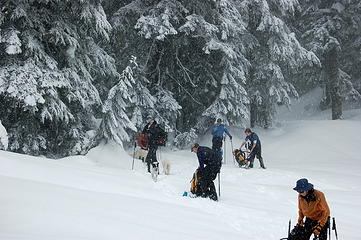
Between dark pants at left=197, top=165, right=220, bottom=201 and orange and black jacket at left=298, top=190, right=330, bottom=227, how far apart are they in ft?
12.7

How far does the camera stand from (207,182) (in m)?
10.4

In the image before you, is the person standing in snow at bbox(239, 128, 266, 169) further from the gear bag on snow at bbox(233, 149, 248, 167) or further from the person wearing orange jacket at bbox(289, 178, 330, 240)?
the person wearing orange jacket at bbox(289, 178, 330, 240)

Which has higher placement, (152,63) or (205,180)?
(152,63)

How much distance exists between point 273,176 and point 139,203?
7468mm

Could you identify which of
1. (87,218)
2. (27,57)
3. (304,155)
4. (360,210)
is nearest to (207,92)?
(304,155)

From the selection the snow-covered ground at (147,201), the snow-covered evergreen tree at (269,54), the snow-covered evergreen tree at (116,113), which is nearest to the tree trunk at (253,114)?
the snow-covered evergreen tree at (269,54)

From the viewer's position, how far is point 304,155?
19297 millimetres

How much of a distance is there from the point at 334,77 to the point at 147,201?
19864 mm

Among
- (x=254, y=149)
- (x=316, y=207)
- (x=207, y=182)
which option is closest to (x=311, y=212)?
(x=316, y=207)

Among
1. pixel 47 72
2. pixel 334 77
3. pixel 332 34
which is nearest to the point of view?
pixel 47 72

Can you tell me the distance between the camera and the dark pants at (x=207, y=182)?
1038 cm

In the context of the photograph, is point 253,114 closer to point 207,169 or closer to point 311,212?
point 207,169

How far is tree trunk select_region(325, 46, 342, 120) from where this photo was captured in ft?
80.9

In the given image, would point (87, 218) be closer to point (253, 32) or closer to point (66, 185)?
point (66, 185)
